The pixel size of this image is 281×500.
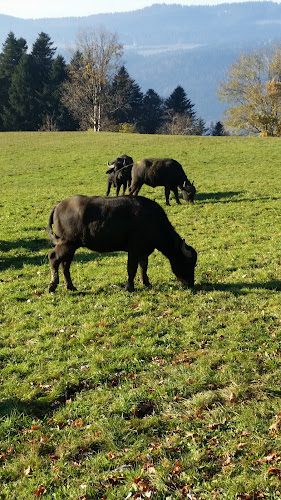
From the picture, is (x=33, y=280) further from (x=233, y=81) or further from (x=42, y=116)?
(x=42, y=116)

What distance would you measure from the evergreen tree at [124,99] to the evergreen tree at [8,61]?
64.6 ft

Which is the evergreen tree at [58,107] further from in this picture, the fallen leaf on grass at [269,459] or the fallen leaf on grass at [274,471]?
the fallen leaf on grass at [274,471]

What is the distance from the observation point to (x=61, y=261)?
33.9 feet

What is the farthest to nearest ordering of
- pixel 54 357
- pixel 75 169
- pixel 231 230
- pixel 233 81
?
1. pixel 233 81
2. pixel 75 169
3. pixel 231 230
4. pixel 54 357

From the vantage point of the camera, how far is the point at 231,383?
6.50m

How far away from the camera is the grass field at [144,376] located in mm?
4992

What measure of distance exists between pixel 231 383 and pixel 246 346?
1193 millimetres

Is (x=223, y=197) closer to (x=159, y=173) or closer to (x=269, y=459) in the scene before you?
(x=159, y=173)

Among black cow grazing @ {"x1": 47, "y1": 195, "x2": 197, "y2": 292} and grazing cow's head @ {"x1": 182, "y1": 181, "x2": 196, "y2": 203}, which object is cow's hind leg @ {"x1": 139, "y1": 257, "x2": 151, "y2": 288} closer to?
black cow grazing @ {"x1": 47, "y1": 195, "x2": 197, "y2": 292}

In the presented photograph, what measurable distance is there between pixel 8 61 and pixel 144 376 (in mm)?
89449

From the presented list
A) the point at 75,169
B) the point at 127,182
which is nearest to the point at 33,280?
the point at 127,182

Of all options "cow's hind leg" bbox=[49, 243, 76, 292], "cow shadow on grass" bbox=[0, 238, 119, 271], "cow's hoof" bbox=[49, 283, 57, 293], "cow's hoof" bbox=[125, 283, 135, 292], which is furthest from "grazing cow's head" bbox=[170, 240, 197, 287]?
"cow shadow on grass" bbox=[0, 238, 119, 271]

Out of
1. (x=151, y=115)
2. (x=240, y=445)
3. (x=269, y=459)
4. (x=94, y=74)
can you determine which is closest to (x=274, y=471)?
(x=269, y=459)

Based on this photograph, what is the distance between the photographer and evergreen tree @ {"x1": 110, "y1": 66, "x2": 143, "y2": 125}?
74.8 metres
